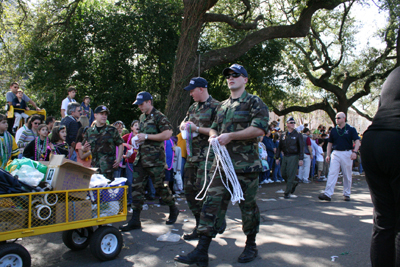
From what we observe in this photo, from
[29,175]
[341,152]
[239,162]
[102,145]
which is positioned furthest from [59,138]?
[341,152]

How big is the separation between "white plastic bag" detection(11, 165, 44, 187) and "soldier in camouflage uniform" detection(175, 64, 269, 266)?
1.87 metres

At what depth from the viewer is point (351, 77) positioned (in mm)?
27359

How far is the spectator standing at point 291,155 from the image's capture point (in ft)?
30.3

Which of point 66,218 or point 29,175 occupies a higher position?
point 29,175

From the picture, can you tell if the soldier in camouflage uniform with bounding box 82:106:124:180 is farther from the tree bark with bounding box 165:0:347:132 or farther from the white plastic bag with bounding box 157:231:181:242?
the tree bark with bounding box 165:0:347:132

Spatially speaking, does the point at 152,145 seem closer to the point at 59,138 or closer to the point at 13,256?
the point at 59,138

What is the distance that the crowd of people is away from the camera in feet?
13.0

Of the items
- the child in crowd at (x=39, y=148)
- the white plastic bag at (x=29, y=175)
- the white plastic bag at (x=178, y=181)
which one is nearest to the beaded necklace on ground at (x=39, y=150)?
the child in crowd at (x=39, y=148)

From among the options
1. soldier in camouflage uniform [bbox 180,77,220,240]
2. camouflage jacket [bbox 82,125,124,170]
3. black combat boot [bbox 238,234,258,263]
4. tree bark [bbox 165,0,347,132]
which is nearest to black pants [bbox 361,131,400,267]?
black combat boot [bbox 238,234,258,263]

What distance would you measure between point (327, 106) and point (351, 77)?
2.98 metres

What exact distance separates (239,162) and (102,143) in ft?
10.1

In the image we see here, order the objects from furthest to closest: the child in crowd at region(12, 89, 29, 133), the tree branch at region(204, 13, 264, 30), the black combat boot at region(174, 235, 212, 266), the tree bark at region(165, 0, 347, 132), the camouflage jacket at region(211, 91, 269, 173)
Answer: the tree branch at region(204, 13, 264, 30) < the tree bark at region(165, 0, 347, 132) < the child in crowd at region(12, 89, 29, 133) < the camouflage jacket at region(211, 91, 269, 173) < the black combat boot at region(174, 235, 212, 266)

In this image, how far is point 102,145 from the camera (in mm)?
6082

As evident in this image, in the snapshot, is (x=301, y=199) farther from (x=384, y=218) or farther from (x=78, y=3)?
(x=78, y=3)
